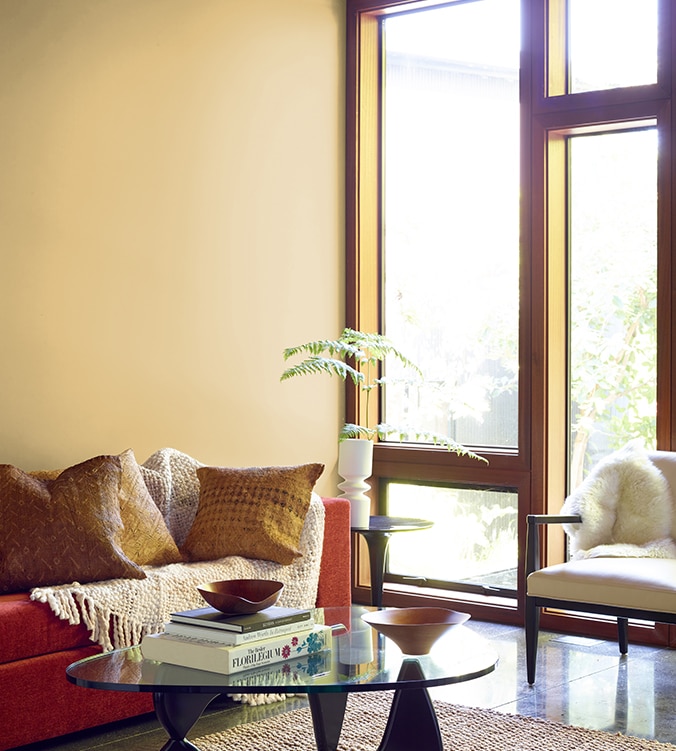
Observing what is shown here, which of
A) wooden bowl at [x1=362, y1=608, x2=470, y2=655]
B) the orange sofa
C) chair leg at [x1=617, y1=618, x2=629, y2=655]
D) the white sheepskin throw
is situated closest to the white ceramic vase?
the white sheepskin throw

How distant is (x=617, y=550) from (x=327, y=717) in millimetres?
1714

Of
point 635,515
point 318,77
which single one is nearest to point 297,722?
point 635,515

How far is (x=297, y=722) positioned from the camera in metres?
3.48

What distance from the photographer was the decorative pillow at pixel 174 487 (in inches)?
164

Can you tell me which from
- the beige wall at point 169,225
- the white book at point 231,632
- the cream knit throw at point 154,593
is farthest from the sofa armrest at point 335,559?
the white book at point 231,632

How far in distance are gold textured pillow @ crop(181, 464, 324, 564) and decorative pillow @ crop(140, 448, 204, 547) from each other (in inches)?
3.6

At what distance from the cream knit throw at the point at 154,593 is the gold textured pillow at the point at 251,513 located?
0.06m

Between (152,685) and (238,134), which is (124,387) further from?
(152,685)

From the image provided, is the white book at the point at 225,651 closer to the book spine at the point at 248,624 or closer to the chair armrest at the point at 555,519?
the book spine at the point at 248,624

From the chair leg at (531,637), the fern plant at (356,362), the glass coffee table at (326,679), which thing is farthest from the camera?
the fern plant at (356,362)

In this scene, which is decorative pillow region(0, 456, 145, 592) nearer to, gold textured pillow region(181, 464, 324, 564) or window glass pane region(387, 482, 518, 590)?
gold textured pillow region(181, 464, 324, 564)

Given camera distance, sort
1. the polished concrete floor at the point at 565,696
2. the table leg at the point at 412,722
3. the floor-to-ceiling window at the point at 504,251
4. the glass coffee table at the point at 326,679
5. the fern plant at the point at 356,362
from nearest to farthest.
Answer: the glass coffee table at the point at 326,679, the table leg at the point at 412,722, the polished concrete floor at the point at 565,696, the fern plant at the point at 356,362, the floor-to-ceiling window at the point at 504,251

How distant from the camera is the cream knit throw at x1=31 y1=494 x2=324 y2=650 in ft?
10.9

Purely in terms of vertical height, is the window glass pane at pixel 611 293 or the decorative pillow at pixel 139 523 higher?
the window glass pane at pixel 611 293
